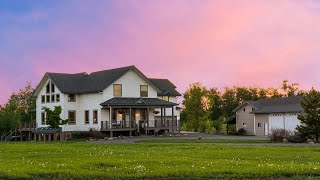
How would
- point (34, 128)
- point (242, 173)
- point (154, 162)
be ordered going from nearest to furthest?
point (242, 173) < point (154, 162) < point (34, 128)

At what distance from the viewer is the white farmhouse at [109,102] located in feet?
200

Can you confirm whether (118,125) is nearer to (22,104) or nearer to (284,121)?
(284,121)

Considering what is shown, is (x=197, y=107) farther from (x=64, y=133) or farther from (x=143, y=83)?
(x=64, y=133)

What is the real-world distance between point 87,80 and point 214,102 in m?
52.3

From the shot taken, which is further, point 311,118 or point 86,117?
point 86,117

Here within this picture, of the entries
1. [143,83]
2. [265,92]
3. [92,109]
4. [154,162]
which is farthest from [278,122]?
[265,92]

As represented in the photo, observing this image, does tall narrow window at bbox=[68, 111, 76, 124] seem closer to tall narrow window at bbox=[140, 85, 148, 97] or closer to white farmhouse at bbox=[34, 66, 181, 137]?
white farmhouse at bbox=[34, 66, 181, 137]

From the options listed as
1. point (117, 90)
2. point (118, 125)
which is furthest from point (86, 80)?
point (118, 125)

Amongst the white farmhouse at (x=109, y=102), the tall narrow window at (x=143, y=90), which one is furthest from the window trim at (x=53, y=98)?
the tall narrow window at (x=143, y=90)

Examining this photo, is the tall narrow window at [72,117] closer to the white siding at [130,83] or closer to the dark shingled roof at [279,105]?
the white siding at [130,83]

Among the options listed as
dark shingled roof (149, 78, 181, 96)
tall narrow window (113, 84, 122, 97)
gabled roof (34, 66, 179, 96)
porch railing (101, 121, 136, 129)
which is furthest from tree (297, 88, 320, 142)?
dark shingled roof (149, 78, 181, 96)

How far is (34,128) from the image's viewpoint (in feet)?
215

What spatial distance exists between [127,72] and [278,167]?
153ft

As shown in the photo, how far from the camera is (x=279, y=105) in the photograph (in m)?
67.1
